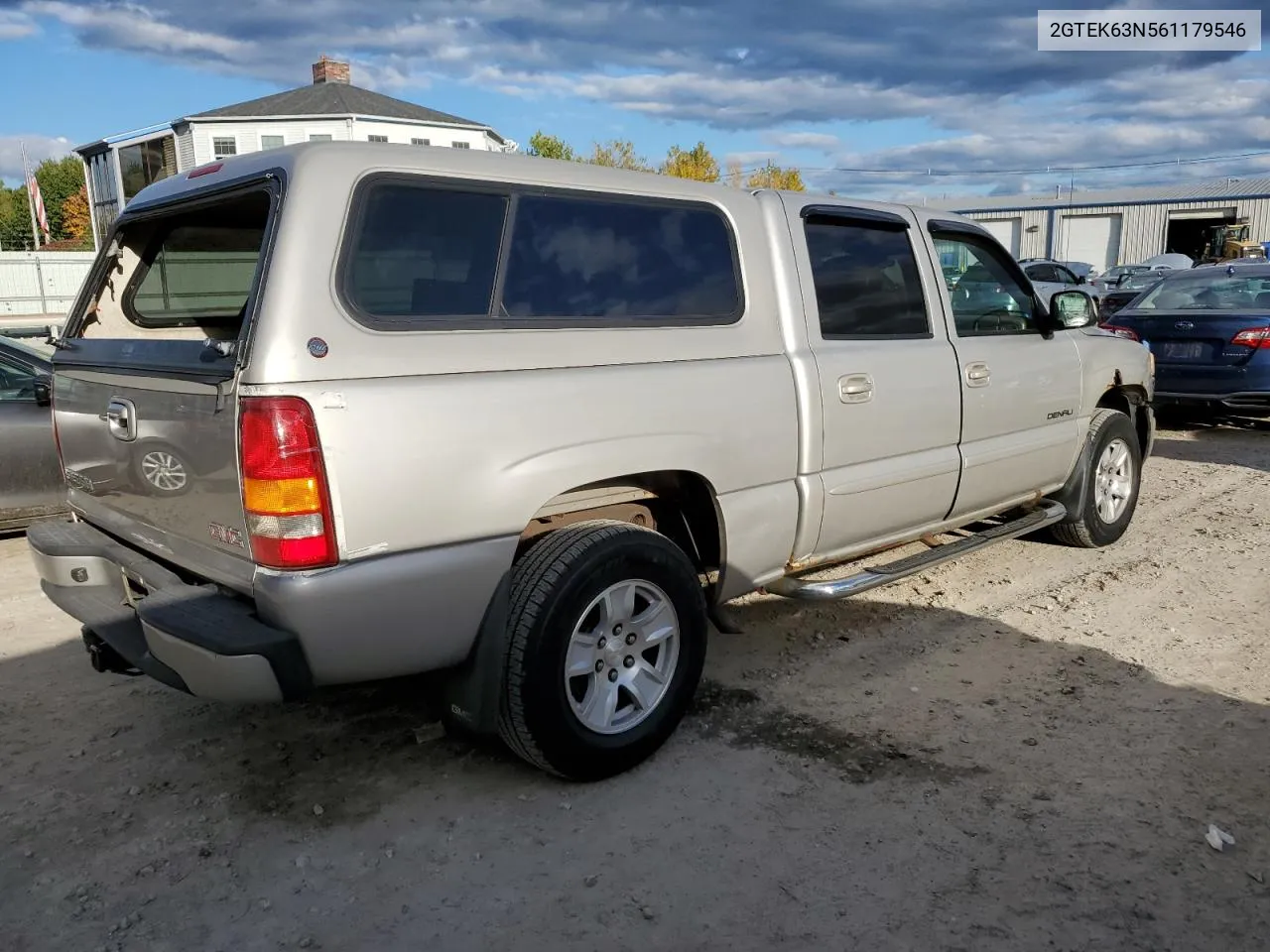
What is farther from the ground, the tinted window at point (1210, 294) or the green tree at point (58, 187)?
the green tree at point (58, 187)

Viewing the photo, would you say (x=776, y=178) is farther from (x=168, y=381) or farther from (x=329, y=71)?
(x=168, y=381)

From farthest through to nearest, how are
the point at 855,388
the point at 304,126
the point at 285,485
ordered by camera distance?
the point at 304,126 → the point at 855,388 → the point at 285,485

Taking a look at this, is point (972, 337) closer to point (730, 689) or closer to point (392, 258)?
point (730, 689)

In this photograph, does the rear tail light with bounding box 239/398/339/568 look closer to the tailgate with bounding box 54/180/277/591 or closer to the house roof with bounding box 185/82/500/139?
the tailgate with bounding box 54/180/277/591

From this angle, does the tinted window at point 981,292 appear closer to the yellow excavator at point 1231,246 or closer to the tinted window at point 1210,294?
the tinted window at point 1210,294

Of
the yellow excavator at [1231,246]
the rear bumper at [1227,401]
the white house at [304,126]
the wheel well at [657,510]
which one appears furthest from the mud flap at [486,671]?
the yellow excavator at [1231,246]

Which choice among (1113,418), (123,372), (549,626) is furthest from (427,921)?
(1113,418)

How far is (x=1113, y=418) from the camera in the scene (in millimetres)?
6047

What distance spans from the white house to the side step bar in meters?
25.8

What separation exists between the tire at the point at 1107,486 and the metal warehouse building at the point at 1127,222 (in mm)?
41942

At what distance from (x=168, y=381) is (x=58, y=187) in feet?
275

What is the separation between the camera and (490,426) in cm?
305

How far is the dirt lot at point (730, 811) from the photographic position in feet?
9.04

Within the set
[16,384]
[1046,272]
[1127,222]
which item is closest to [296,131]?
[1046,272]
